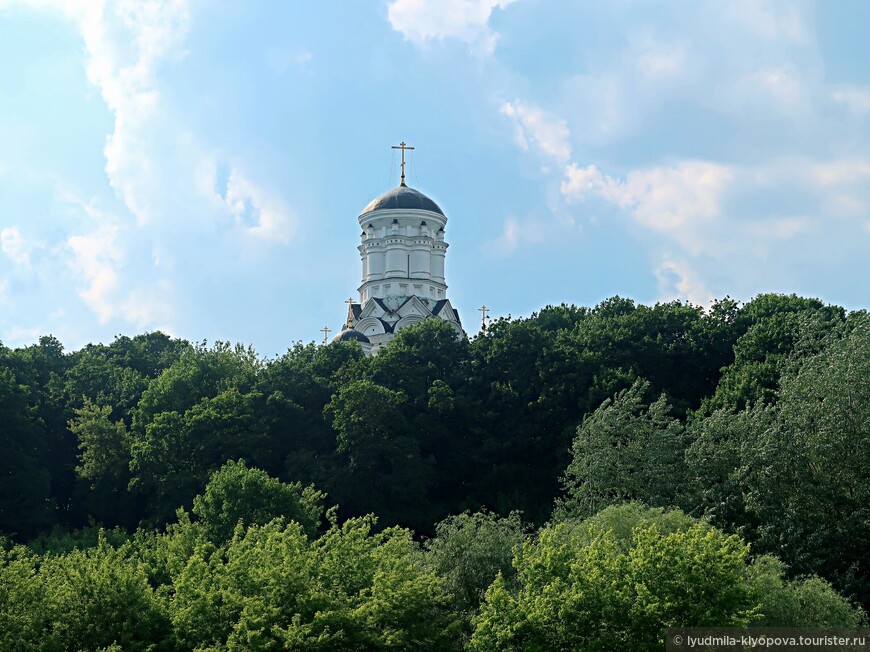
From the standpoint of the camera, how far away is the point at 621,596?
31.8 metres

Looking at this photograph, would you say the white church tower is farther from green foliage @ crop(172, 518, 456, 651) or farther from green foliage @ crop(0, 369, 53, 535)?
green foliage @ crop(172, 518, 456, 651)

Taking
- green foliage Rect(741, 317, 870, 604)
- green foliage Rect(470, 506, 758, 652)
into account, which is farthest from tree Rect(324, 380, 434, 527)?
green foliage Rect(470, 506, 758, 652)

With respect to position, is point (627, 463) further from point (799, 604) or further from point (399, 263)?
point (399, 263)

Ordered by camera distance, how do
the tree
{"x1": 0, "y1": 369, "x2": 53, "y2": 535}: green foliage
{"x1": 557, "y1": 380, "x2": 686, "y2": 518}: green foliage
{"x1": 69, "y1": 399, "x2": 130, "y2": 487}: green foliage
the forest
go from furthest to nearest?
{"x1": 69, "y1": 399, "x2": 130, "y2": 487}: green foliage, {"x1": 0, "y1": 369, "x2": 53, "y2": 535}: green foliage, the tree, {"x1": 557, "y1": 380, "x2": 686, "y2": 518}: green foliage, the forest

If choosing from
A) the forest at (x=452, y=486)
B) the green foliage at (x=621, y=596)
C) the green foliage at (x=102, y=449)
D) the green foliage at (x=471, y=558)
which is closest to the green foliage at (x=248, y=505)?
the forest at (x=452, y=486)

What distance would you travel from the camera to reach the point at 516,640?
108ft

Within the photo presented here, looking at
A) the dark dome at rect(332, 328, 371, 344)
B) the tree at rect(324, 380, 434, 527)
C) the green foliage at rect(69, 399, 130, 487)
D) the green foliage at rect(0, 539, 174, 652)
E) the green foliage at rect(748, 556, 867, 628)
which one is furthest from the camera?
the dark dome at rect(332, 328, 371, 344)

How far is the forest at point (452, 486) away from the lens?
110ft

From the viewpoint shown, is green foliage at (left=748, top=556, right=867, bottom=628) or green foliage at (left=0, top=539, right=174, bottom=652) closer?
green foliage at (left=748, top=556, right=867, bottom=628)

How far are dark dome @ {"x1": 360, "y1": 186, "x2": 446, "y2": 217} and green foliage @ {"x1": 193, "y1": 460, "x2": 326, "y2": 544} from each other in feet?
141

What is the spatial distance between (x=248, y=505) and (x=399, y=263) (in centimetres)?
4380

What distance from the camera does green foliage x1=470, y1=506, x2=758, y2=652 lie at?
1235 inches

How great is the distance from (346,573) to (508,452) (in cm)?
1857

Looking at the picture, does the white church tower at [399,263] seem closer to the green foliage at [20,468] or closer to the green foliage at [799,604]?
the green foliage at [20,468]
